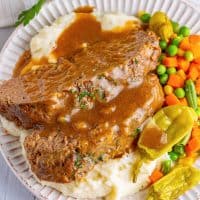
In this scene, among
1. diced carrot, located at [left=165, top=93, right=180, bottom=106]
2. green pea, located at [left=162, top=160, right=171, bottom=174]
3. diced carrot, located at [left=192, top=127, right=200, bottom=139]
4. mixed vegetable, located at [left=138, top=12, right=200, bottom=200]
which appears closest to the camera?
mixed vegetable, located at [left=138, top=12, right=200, bottom=200]

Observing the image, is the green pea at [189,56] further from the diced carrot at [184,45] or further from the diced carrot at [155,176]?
the diced carrot at [155,176]

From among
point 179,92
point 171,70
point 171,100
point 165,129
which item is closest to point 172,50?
point 171,70

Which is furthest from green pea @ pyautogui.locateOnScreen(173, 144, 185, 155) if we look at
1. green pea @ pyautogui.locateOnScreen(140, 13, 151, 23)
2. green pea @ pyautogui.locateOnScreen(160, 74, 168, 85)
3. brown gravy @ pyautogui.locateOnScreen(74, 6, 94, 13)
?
brown gravy @ pyautogui.locateOnScreen(74, 6, 94, 13)

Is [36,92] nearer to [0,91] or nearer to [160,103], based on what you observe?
[0,91]

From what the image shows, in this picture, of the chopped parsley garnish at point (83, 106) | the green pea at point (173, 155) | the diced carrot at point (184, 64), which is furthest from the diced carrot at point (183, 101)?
the chopped parsley garnish at point (83, 106)

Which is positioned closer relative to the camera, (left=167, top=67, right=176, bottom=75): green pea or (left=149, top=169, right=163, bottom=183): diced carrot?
(left=149, top=169, right=163, bottom=183): diced carrot

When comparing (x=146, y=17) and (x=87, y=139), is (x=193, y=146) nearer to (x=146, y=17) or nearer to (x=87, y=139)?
(x=87, y=139)

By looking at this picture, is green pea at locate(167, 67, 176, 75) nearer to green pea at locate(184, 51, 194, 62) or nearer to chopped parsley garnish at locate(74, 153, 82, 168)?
green pea at locate(184, 51, 194, 62)

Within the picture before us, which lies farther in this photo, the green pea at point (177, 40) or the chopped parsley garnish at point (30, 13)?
the chopped parsley garnish at point (30, 13)

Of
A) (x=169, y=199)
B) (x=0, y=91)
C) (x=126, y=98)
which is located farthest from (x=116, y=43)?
(x=169, y=199)
